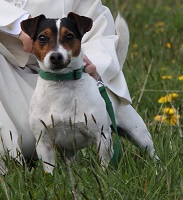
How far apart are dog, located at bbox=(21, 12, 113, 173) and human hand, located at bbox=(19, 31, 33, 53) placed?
0.80ft

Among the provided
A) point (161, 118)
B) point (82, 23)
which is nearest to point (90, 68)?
point (82, 23)

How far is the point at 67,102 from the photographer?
4605mm

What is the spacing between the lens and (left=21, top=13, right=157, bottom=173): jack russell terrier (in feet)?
14.8

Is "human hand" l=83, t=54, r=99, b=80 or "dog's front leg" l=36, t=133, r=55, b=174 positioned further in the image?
"human hand" l=83, t=54, r=99, b=80

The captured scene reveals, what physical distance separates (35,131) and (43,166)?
21 cm

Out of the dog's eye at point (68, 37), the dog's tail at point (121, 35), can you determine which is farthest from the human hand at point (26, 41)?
the dog's tail at point (121, 35)

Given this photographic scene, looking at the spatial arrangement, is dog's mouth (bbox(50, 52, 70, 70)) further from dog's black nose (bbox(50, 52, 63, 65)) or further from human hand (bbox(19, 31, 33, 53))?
human hand (bbox(19, 31, 33, 53))

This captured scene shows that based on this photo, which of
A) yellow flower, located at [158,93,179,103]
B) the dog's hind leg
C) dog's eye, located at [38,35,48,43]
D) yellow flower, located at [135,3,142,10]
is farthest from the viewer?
yellow flower, located at [135,3,142,10]

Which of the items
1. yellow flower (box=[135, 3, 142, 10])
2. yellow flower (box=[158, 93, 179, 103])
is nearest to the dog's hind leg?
yellow flower (box=[158, 93, 179, 103])

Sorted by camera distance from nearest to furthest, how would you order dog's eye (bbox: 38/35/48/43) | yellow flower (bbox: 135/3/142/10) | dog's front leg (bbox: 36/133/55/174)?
dog's eye (bbox: 38/35/48/43)
dog's front leg (bbox: 36/133/55/174)
yellow flower (bbox: 135/3/142/10)

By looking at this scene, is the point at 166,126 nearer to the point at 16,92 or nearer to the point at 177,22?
the point at 16,92

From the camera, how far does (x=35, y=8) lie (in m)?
5.11

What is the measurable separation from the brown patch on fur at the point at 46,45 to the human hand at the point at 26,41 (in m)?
0.35

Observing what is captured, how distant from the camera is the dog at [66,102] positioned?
4480mm
